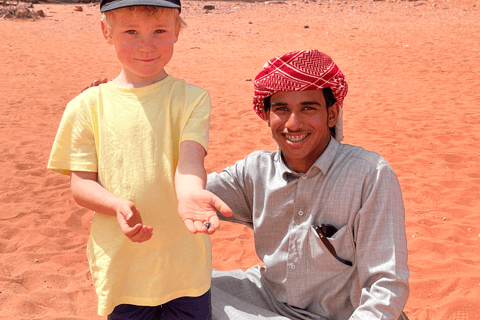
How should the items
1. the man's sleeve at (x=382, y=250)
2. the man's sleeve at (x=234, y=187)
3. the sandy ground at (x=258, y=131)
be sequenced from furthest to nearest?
the sandy ground at (x=258, y=131) → the man's sleeve at (x=234, y=187) → the man's sleeve at (x=382, y=250)

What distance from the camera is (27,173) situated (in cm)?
536

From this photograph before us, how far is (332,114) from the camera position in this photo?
78.9 inches

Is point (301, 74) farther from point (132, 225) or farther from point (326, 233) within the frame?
point (132, 225)

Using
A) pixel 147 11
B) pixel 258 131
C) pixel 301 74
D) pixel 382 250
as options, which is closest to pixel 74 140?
pixel 147 11

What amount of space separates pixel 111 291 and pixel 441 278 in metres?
2.48

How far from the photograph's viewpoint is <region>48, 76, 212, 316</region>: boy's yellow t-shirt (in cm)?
160

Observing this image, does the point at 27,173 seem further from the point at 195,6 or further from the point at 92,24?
the point at 195,6

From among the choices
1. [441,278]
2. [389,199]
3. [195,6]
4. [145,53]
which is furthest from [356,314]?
[195,6]

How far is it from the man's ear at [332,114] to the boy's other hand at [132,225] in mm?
975

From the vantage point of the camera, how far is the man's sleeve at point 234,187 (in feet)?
7.04

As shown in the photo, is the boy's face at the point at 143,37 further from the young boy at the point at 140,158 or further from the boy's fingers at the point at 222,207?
the boy's fingers at the point at 222,207

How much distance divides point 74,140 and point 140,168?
11.0 inches

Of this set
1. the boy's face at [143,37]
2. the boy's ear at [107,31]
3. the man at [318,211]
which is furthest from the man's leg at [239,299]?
the boy's ear at [107,31]

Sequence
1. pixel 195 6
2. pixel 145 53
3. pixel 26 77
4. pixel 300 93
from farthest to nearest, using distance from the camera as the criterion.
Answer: pixel 195 6 < pixel 26 77 < pixel 300 93 < pixel 145 53
